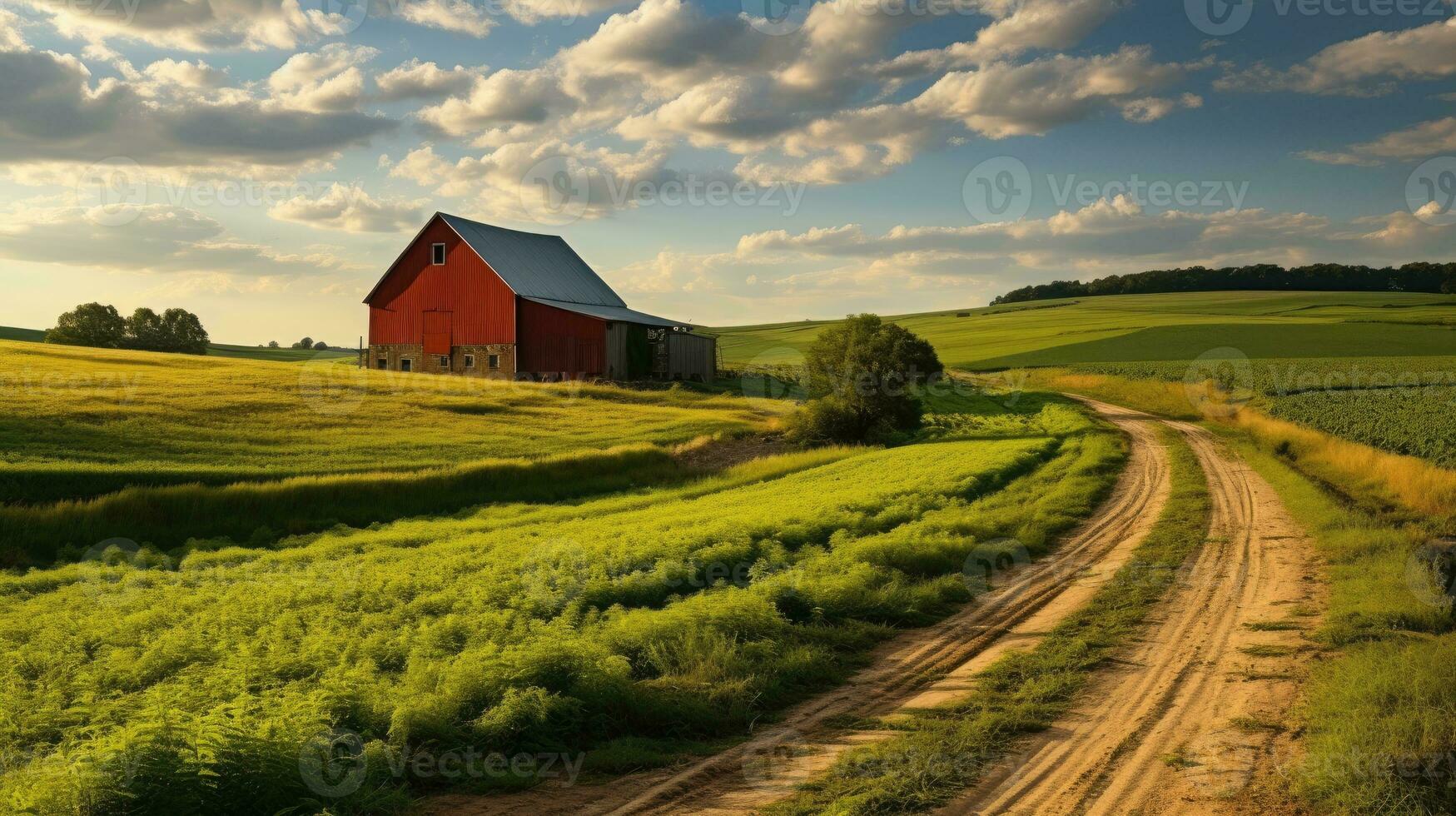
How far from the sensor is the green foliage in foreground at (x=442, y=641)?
6.80m

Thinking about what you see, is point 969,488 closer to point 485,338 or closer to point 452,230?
point 485,338

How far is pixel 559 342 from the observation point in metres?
51.8

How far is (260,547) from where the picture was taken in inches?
748

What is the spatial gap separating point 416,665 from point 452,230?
4849cm

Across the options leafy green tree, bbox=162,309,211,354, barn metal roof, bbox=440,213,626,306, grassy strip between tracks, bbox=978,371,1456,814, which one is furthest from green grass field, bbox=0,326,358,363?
grassy strip between tracks, bbox=978,371,1456,814

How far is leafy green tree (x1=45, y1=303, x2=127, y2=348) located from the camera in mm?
73000

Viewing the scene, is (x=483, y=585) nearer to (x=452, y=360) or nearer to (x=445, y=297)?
(x=452, y=360)

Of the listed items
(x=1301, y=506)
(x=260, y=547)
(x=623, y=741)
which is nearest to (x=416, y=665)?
(x=623, y=741)

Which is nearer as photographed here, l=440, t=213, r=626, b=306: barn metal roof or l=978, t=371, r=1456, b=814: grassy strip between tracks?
l=978, t=371, r=1456, b=814: grassy strip between tracks

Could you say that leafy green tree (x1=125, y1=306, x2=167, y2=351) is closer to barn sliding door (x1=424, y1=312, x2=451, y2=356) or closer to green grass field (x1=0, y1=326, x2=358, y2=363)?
green grass field (x1=0, y1=326, x2=358, y2=363)

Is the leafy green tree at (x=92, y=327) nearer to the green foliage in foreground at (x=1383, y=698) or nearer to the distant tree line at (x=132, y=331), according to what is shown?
the distant tree line at (x=132, y=331)

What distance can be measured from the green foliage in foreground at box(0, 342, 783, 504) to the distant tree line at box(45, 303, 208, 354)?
28198 millimetres

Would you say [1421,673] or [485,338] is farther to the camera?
[485,338]

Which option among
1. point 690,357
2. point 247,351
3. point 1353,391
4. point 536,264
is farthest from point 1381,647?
point 247,351
